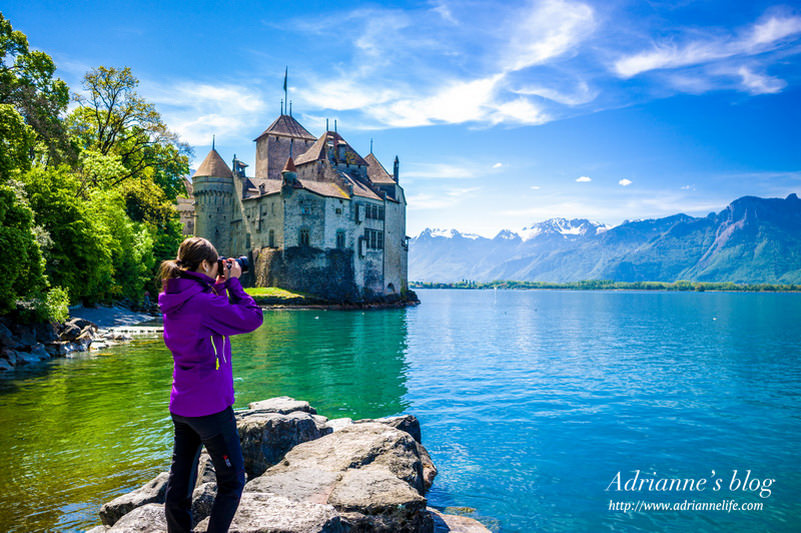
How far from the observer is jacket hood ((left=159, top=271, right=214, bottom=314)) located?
474cm

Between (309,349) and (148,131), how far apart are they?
30.8 m

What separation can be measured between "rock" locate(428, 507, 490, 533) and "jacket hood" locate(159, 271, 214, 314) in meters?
5.07

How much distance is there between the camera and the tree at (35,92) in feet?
78.8

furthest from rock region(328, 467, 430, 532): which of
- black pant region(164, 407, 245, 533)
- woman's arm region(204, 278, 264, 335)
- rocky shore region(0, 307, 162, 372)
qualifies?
rocky shore region(0, 307, 162, 372)

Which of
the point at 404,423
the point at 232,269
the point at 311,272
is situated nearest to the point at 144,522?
the point at 232,269

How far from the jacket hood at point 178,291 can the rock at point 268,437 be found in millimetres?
5410

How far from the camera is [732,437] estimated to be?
14.8 m

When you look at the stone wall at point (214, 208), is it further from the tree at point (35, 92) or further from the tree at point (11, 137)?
the tree at point (11, 137)

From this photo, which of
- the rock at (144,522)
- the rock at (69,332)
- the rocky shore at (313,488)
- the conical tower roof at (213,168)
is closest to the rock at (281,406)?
the rocky shore at (313,488)

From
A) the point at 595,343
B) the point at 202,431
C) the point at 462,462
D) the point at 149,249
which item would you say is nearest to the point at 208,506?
the point at 202,431

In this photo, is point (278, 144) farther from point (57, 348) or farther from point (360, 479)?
point (360, 479)

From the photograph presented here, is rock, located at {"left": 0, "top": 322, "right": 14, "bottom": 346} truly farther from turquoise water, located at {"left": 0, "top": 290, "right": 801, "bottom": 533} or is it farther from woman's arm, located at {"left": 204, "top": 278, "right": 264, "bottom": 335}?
woman's arm, located at {"left": 204, "top": 278, "right": 264, "bottom": 335}

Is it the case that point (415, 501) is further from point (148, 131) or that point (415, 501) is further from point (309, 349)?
point (148, 131)

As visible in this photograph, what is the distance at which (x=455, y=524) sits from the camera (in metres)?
8.35
